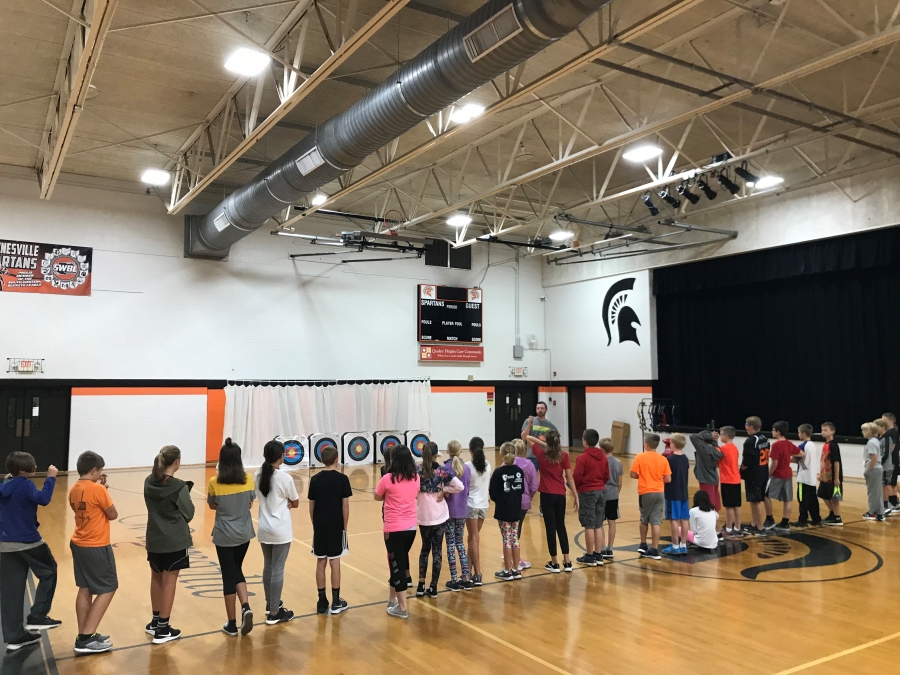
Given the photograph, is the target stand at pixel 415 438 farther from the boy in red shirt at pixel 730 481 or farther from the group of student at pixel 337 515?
the boy in red shirt at pixel 730 481

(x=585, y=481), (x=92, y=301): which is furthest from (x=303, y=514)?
(x=92, y=301)

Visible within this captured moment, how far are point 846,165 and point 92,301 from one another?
15.2m

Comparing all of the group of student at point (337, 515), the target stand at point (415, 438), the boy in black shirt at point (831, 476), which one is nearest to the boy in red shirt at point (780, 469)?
the group of student at point (337, 515)

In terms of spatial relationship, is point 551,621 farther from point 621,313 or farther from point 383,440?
point 621,313

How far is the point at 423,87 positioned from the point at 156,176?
25.9ft

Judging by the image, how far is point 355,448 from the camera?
15992 millimetres

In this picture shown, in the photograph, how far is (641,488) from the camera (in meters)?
7.06

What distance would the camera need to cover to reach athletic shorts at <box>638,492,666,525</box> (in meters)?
7.01

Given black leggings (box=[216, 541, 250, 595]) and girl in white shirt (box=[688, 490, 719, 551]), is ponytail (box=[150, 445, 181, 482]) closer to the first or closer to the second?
black leggings (box=[216, 541, 250, 595])

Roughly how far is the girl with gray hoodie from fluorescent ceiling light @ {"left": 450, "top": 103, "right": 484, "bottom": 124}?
18.9 ft

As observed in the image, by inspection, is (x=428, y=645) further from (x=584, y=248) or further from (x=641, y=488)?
(x=584, y=248)

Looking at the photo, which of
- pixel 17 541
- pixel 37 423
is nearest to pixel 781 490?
pixel 17 541

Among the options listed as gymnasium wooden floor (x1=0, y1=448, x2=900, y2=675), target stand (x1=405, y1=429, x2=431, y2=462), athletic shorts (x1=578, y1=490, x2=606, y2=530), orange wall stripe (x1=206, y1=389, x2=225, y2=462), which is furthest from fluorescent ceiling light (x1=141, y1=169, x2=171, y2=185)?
athletic shorts (x1=578, y1=490, x2=606, y2=530)

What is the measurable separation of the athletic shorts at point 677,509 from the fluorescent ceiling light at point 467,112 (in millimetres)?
5149
